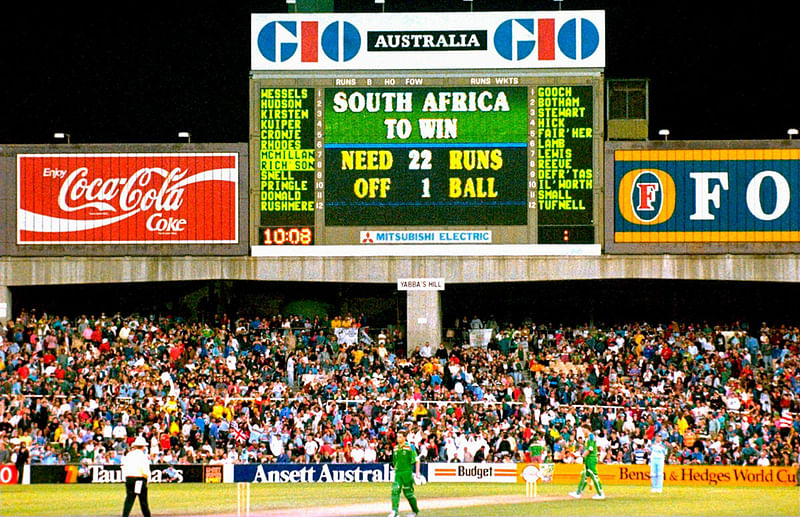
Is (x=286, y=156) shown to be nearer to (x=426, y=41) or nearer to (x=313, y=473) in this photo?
(x=426, y=41)

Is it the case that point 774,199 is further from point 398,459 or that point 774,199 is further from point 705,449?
point 398,459

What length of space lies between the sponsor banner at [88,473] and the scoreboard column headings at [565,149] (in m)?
12.3

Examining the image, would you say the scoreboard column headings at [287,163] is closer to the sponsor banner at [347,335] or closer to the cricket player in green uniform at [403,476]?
the sponsor banner at [347,335]

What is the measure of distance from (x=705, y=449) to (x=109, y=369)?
1669 centimetres

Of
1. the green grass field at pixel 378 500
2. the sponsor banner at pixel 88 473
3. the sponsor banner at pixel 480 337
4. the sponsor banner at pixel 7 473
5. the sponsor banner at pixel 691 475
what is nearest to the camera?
the green grass field at pixel 378 500

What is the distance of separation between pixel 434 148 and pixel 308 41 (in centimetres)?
469

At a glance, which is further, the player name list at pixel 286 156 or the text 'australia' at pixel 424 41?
the player name list at pixel 286 156

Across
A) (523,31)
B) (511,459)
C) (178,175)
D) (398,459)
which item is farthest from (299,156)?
(398,459)

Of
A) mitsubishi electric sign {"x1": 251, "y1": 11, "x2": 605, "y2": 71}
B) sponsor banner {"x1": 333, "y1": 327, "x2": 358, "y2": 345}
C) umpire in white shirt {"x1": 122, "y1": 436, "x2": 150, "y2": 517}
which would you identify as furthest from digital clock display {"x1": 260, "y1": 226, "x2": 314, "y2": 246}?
umpire in white shirt {"x1": 122, "y1": 436, "x2": 150, "y2": 517}

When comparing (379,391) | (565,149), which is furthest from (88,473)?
(565,149)

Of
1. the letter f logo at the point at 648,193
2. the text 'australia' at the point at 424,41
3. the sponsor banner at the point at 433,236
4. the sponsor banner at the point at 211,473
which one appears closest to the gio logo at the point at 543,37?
the text 'australia' at the point at 424,41

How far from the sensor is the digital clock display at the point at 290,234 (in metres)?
38.1

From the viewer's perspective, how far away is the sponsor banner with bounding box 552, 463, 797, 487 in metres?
32.6

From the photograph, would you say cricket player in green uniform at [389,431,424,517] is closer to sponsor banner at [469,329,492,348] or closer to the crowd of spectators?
the crowd of spectators
